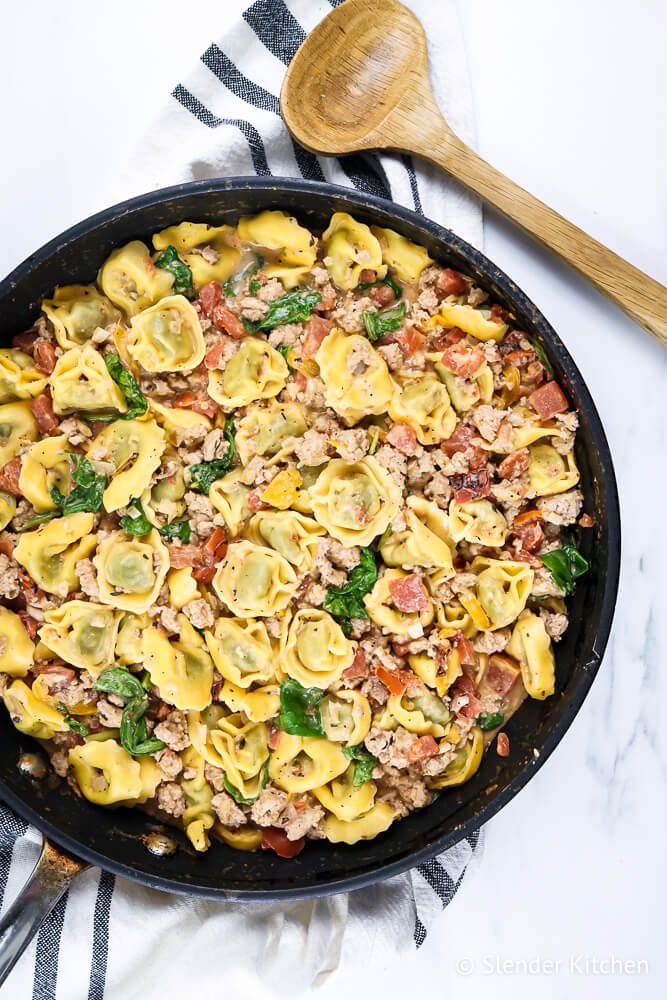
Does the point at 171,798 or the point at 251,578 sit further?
the point at 171,798

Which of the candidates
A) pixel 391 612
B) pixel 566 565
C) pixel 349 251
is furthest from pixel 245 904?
pixel 349 251

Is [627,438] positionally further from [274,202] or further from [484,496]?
[274,202]

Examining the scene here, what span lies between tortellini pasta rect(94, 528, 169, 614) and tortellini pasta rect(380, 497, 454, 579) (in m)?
0.92

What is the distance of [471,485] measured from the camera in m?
3.62

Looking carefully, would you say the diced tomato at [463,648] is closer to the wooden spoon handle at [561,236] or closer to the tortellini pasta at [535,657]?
the tortellini pasta at [535,657]

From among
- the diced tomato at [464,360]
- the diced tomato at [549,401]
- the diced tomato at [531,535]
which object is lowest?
the diced tomato at [531,535]

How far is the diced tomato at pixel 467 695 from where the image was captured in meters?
3.64

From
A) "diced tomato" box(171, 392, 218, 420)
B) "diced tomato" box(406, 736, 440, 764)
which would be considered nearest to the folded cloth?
"diced tomato" box(406, 736, 440, 764)

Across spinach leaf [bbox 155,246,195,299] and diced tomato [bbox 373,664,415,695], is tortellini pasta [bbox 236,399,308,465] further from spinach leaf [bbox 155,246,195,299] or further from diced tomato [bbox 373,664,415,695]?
→ diced tomato [bbox 373,664,415,695]

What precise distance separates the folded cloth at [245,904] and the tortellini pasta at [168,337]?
2.10ft

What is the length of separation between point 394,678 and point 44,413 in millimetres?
1812

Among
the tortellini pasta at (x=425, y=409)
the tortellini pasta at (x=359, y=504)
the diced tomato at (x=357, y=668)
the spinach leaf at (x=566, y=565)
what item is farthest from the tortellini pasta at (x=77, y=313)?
the spinach leaf at (x=566, y=565)

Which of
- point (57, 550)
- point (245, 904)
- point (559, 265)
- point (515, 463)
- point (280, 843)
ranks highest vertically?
point (559, 265)

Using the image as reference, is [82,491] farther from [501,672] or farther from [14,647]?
[501,672]
